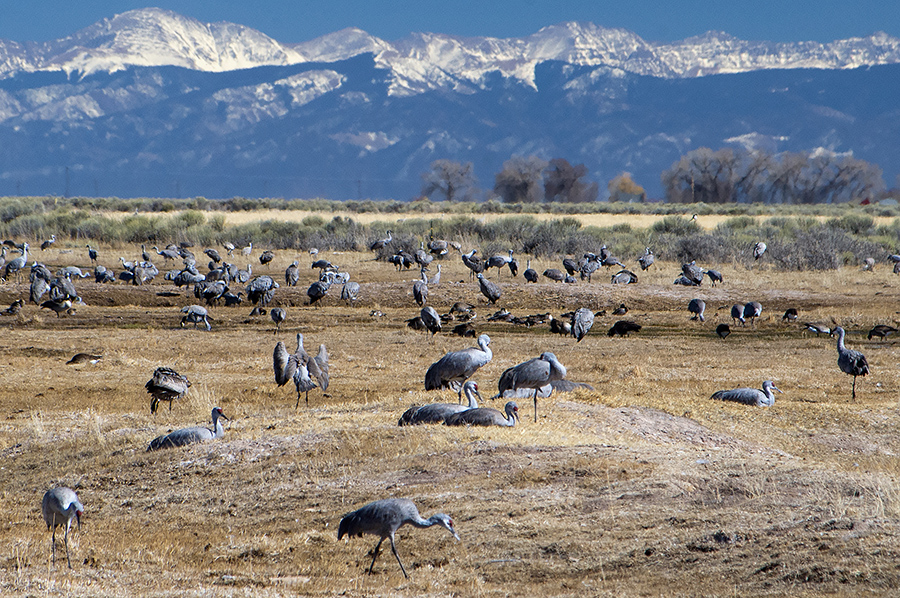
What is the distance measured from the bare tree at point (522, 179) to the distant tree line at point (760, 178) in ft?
52.0

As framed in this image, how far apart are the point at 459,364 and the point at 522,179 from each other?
370ft

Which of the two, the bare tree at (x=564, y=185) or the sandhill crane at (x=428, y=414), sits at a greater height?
the bare tree at (x=564, y=185)

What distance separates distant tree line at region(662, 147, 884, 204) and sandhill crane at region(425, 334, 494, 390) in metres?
99.3

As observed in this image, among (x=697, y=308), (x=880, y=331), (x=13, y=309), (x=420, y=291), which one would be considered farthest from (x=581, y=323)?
(x=13, y=309)

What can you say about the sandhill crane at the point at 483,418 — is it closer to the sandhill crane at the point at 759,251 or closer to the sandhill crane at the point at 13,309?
the sandhill crane at the point at 13,309

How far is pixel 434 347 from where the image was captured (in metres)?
20.1

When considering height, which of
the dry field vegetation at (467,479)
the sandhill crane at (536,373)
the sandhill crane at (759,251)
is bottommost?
the dry field vegetation at (467,479)

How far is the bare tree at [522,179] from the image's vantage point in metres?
124

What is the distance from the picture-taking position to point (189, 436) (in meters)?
11.3

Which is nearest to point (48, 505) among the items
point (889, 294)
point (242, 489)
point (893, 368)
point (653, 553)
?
point (242, 489)

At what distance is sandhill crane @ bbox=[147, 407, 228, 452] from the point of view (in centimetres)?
1130

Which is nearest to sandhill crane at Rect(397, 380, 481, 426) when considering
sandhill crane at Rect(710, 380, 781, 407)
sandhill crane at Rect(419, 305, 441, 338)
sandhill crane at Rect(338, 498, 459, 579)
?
sandhill crane at Rect(338, 498, 459, 579)

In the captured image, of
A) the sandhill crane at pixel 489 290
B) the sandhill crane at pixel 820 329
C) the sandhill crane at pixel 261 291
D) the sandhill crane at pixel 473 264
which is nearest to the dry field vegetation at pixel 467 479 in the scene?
the sandhill crane at pixel 820 329

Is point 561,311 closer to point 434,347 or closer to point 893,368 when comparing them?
point 434,347
